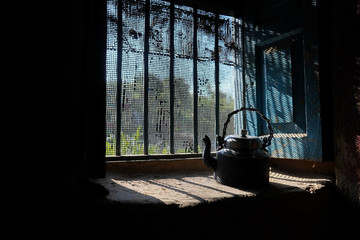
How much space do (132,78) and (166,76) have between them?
333 mm

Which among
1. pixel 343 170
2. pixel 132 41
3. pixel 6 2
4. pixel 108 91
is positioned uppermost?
A: pixel 132 41

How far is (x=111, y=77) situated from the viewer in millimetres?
1974

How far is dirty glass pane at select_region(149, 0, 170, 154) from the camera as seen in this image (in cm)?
212

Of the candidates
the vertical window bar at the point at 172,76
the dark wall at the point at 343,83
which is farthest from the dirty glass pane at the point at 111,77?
the dark wall at the point at 343,83

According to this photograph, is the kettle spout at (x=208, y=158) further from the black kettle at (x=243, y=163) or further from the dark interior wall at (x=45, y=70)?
the dark interior wall at (x=45, y=70)

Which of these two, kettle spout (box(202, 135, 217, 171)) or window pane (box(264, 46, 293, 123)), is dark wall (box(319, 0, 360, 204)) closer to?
window pane (box(264, 46, 293, 123))

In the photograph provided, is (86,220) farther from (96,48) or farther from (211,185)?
(96,48)

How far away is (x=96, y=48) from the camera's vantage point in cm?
175

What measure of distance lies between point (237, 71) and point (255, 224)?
1623 mm

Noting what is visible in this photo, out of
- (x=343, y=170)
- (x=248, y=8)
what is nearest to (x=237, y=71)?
(x=248, y=8)

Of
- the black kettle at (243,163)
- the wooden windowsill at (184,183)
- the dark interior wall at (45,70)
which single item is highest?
the dark interior wall at (45,70)

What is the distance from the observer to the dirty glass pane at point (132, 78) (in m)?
2.02

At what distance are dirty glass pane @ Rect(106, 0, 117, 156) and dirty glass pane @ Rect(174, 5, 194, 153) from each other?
1.91 ft

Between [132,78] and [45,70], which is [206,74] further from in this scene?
[45,70]
